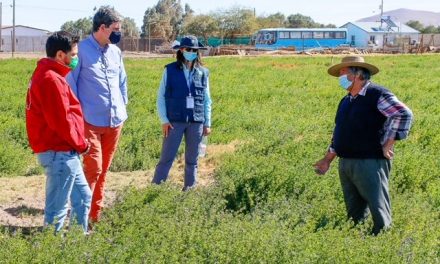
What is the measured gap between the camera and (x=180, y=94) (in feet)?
22.5

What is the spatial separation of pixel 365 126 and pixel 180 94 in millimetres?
2169

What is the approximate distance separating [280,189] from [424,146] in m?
3.77

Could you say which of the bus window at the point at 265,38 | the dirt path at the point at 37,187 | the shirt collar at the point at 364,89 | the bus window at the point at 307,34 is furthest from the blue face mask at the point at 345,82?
the bus window at the point at 307,34

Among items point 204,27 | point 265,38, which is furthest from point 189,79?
point 204,27

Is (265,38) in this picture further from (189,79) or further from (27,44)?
(189,79)

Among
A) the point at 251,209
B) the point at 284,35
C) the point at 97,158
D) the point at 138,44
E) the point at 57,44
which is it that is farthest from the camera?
the point at 284,35

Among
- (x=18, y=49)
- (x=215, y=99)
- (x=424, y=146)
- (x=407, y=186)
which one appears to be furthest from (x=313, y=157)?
(x=18, y=49)

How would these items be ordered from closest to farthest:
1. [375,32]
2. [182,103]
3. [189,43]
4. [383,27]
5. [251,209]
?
[251,209] < [189,43] < [182,103] < [375,32] < [383,27]

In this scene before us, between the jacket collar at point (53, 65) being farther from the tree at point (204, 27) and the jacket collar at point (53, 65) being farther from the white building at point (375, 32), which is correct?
the white building at point (375, 32)

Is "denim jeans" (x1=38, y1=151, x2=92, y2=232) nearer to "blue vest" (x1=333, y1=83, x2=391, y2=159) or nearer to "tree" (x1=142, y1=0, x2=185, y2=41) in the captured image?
"blue vest" (x1=333, y1=83, x2=391, y2=159)

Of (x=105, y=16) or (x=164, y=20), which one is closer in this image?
(x=105, y=16)

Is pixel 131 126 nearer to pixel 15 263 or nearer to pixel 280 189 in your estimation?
pixel 280 189

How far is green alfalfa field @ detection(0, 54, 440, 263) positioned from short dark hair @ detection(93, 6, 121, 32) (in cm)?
149

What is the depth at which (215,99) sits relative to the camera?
1673 cm
